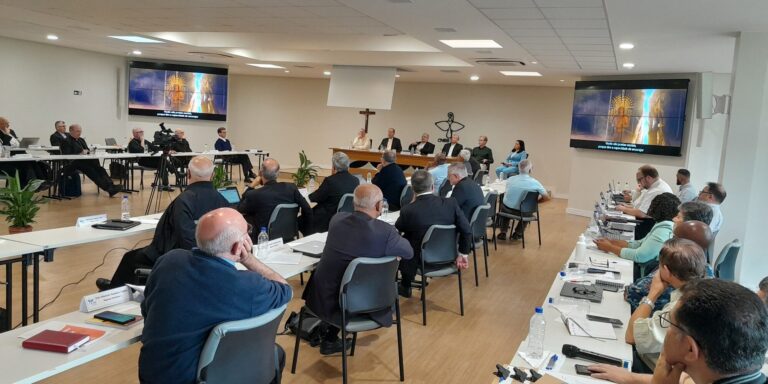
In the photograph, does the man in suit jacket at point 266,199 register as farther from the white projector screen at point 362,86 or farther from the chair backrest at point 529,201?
the white projector screen at point 362,86

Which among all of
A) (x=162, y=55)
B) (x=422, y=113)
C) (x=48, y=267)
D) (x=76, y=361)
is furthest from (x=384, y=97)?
(x=76, y=361)

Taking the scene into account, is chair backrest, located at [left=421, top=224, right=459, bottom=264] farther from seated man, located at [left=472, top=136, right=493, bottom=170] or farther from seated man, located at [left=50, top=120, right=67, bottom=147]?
seated man, located at [left=472, top=136, right=493, bottom=170]

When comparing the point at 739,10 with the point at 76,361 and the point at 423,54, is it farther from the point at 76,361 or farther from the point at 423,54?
the point at 423,54

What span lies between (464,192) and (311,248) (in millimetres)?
2529

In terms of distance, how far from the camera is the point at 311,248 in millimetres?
3906

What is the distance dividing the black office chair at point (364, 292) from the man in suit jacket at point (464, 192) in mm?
2645

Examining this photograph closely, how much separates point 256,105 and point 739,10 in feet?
48.6

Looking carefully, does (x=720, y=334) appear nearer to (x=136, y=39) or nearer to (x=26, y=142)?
(x=136, y=39)

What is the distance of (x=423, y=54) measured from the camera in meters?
11.6

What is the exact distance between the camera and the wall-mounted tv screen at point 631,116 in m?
9.95

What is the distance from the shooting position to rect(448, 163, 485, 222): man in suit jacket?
19.6 ft

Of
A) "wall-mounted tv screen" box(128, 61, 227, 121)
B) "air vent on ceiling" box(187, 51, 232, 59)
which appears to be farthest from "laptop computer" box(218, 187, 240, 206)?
"wall-mounted tv screen" box(128, 61, 227, 121)

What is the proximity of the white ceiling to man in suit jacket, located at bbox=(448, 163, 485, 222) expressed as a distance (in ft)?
5.44

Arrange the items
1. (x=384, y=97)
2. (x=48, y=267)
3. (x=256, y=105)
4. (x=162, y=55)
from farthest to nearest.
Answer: (x=256, y=105)
(x=162, y=55)
(x=384, y=97)
(x=48, y=267)
